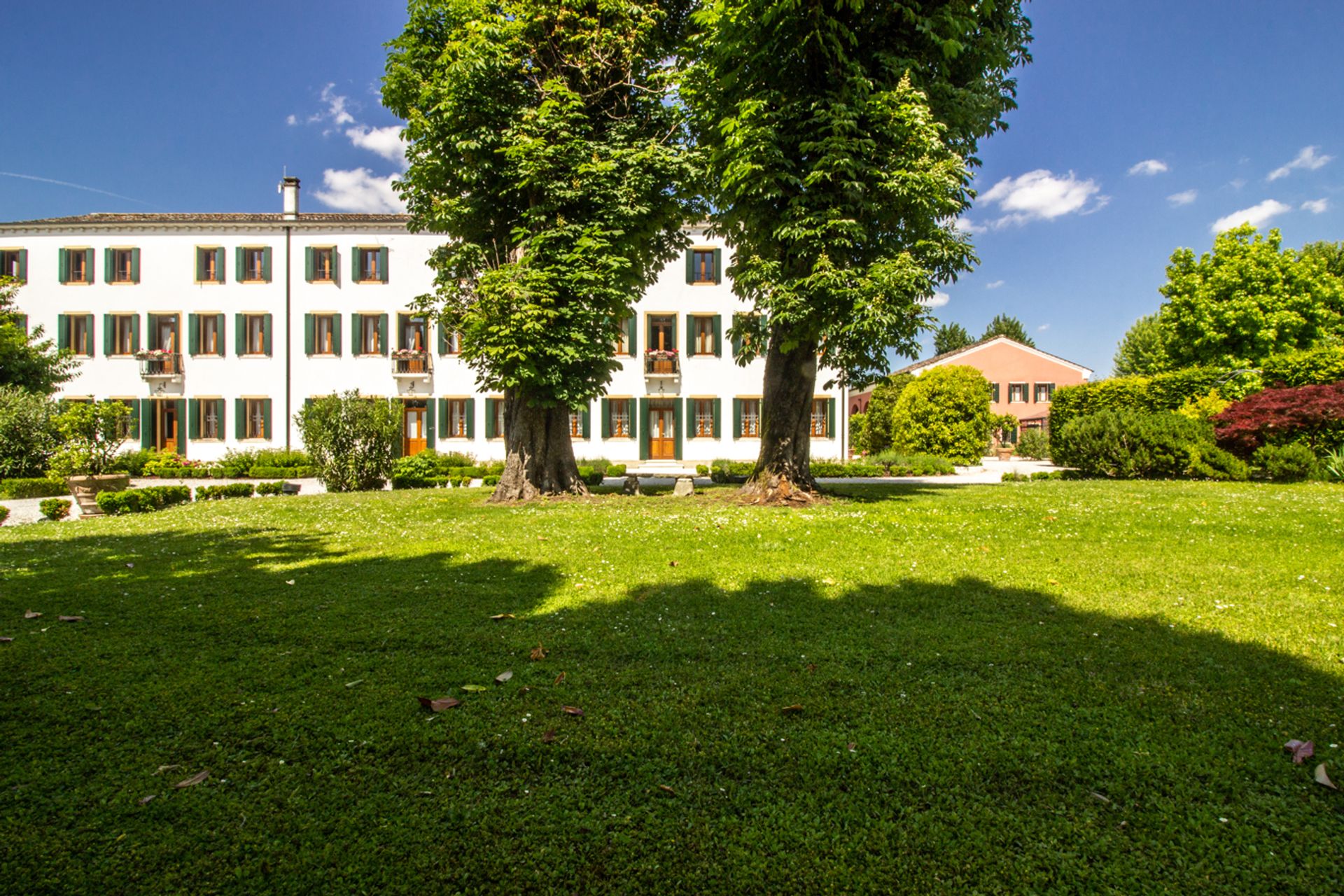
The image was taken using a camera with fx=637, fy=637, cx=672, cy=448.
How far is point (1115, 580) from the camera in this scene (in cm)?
539

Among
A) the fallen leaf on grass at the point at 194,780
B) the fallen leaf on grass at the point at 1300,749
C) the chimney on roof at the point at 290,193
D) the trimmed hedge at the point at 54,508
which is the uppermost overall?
the chimney on roof at the point at 290,193

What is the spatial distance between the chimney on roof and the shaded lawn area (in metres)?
26.0

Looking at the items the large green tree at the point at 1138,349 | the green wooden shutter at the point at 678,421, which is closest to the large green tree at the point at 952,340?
the large green tree at the point at 1138,349

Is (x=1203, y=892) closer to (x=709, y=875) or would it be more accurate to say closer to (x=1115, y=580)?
(x=709, y=875)

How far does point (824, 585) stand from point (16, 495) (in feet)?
61.7

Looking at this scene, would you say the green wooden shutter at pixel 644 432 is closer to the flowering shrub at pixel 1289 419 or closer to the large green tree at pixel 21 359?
the flowering shrub at pixel 1289 419

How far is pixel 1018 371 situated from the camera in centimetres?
4416

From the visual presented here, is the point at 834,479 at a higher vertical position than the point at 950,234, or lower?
lower

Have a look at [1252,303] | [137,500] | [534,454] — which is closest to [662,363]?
[534,454]

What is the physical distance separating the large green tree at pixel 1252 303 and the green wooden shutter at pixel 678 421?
77.9ft

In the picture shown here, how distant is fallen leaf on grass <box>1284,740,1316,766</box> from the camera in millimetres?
2535

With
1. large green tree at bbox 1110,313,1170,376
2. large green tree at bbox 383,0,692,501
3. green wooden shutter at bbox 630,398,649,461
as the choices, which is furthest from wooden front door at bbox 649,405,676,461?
large green tree at bbox 1110,313,1170,376

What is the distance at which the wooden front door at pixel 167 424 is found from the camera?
26172 mm

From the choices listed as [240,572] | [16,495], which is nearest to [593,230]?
[240,572]
